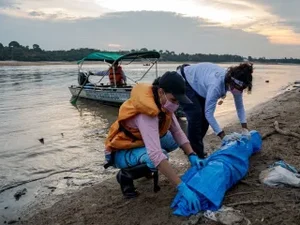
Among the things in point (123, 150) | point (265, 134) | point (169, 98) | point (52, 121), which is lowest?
point (52, 121)

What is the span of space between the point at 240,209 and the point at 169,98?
4.09ft

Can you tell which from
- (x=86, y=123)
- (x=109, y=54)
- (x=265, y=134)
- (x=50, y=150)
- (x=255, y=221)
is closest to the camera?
(x=255, y=221)

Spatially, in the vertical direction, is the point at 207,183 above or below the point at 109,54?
below

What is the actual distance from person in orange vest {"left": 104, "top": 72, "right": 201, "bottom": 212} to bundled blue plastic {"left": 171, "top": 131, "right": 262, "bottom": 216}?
0.11 m

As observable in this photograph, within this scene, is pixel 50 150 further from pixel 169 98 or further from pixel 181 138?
pixel 169 98

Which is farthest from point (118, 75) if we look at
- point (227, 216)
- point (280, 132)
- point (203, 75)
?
point (227, 216)

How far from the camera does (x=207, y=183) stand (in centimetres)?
333

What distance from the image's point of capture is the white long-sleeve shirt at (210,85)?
403cm

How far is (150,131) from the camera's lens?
3.21 m

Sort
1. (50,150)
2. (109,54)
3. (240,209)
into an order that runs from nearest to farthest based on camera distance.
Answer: (240,209)
(50,150)
(109,54)

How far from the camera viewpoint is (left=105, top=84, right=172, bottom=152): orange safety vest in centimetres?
316

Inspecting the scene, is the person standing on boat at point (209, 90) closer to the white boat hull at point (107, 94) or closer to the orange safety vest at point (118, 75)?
the white boat hull at point (107, 94)

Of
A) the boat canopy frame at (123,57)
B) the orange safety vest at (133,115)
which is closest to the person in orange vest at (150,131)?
the orange safety vest at (133,115)

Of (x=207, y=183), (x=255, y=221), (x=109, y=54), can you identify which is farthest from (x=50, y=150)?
(x=109, y=54)
